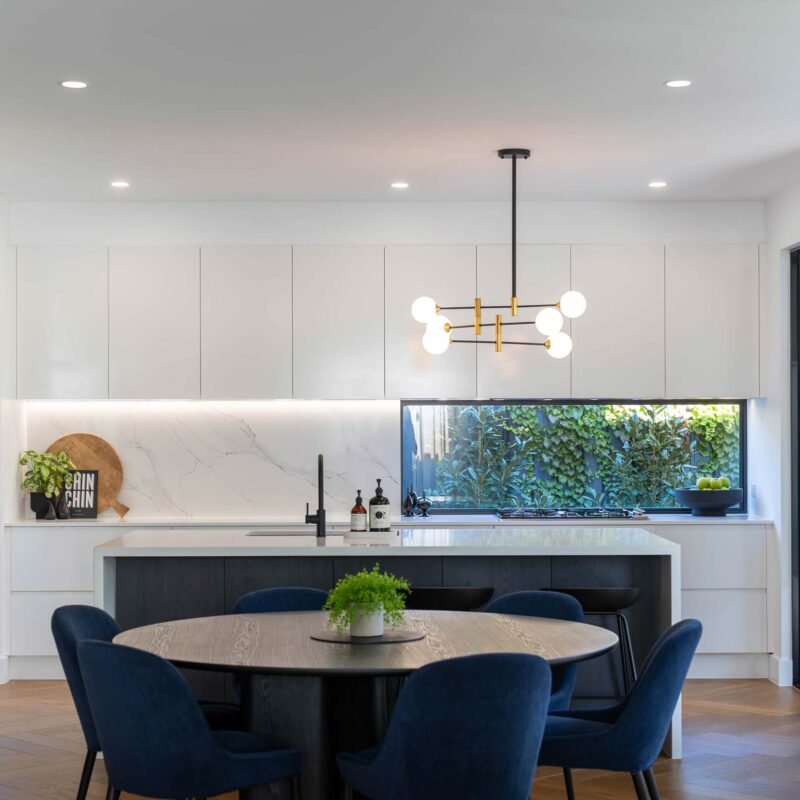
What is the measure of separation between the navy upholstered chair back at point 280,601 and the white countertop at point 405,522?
2009 mm

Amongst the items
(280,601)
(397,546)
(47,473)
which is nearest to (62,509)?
(47,473)

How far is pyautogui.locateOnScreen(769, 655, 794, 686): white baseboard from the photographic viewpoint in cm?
659

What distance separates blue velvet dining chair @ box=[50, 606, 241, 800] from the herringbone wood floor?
2.54ft

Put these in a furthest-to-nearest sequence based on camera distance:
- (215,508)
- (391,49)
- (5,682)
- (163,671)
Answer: (215,508) → (5,682) → (391,49) → (163,671)

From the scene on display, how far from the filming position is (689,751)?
17.0 ft

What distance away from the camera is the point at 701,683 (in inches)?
263

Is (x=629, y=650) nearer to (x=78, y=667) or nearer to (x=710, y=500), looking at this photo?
(x=710, y=500)

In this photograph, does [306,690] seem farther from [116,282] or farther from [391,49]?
[116,282]

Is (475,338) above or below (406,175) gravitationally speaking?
below

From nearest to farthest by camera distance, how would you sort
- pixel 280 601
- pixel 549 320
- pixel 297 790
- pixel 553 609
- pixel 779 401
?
pixel 297 790 < pixel 553 609 < pixel 280 601 < pixel 549 320 < pixel 779 401

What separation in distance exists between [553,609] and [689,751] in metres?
1.29

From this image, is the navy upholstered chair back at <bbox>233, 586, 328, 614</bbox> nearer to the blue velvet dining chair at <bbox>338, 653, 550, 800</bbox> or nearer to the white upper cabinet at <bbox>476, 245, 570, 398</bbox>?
the blue velvet dining chair at <bbox>338, 653, 550, 800</bbox>

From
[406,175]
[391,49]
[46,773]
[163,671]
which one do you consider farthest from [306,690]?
[406,175]

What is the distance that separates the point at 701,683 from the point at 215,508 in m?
2.99
